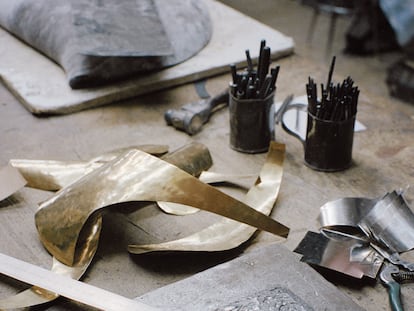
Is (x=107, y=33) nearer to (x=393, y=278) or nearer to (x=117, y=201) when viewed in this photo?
(x=117, y=201)

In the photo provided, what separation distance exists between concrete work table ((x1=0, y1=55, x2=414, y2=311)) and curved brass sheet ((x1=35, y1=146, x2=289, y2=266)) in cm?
4

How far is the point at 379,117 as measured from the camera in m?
1.60

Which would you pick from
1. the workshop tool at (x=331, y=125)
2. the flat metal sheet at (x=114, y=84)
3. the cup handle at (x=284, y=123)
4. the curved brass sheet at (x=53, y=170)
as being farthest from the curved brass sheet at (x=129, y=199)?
the flat metal sheet at (x=114, y=84)

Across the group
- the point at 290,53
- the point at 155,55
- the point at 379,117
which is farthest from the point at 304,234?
the point at 290,53

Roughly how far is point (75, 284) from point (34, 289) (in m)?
0.09

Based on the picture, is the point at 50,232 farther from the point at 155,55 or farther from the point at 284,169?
→ the point at 155,55

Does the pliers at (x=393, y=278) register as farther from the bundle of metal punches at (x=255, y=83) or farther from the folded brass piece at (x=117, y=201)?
the bundle of metal punches at (x=255, y=83)

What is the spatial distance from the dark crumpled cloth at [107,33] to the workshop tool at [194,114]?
19cm

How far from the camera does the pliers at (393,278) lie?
1017 mm

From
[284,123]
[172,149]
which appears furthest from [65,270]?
[284,123]

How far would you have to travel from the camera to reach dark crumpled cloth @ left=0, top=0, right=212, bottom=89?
168cm

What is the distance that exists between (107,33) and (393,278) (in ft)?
3.45

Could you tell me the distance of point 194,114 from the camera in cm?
154

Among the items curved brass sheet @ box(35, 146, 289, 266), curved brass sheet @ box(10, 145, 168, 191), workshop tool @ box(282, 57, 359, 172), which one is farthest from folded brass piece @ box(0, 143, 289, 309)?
workshop tool @ box(282, 57, 359, 172)
